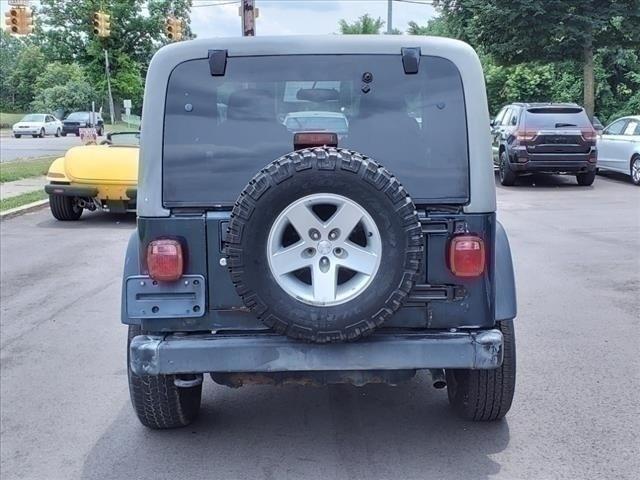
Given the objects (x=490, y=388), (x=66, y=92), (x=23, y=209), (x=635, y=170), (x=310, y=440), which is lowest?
(x=310, y=440)

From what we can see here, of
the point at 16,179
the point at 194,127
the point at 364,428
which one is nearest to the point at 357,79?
the point at 194,127

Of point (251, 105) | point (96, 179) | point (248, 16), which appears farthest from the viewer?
point (248, 16)

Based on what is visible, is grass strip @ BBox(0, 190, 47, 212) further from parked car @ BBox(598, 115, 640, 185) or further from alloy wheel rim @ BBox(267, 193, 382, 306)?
parked car @ BBox(598, 115, 640, 185)

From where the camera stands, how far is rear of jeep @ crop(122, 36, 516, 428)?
3.33 m

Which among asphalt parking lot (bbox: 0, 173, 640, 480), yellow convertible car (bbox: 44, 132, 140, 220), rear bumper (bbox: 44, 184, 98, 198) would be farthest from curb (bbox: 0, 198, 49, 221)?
asphalt parking lot (bbox: 0, 173, 640, 480)

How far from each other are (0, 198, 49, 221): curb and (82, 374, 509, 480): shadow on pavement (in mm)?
9060

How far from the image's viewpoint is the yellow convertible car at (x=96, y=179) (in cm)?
1141

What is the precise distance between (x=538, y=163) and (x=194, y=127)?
1408cm

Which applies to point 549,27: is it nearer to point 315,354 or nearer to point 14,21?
point 14,21

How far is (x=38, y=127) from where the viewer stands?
45500mm

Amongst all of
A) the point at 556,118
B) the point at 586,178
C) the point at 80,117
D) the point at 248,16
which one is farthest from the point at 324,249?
the point at 80,117

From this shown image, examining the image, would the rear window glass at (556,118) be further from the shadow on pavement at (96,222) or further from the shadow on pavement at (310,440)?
the shadow on pavement at (310,440)

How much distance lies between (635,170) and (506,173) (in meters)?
2.71

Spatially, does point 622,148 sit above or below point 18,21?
below
